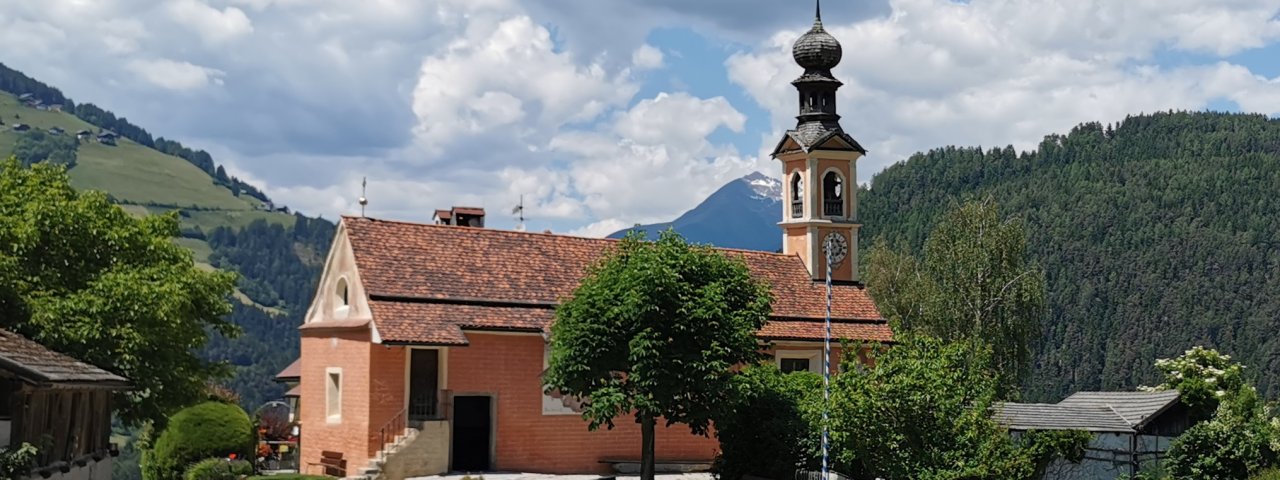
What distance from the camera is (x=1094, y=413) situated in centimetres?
3594

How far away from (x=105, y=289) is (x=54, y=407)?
8396 mm

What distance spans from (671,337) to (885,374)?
19.5 ft

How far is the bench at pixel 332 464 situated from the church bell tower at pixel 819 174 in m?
17.1

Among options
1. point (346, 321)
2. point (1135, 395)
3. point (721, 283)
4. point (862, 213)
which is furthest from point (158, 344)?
point (862, 213)

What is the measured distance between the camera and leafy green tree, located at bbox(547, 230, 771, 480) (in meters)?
36.2

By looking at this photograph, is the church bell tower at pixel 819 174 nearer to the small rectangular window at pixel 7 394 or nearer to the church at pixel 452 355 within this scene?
the church at pixel 452 355

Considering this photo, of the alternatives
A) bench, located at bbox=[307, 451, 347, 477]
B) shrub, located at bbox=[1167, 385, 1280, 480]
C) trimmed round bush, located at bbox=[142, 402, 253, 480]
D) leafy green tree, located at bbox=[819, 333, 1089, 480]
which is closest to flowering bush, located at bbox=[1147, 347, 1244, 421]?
shrub, located at bbox=[1167, 385, 1280, 480]

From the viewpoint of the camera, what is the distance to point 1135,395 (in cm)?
3762

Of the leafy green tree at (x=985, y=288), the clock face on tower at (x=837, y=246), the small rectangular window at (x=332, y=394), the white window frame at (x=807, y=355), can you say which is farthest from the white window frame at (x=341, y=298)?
the leafy green tree at (x=985, y=288)

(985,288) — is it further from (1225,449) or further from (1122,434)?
(1225,449)

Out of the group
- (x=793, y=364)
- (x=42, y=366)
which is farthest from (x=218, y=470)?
(x=793, y=364)

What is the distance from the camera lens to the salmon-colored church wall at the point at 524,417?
41.4 metres

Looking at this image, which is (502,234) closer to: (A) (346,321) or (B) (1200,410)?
(A) (346,321)

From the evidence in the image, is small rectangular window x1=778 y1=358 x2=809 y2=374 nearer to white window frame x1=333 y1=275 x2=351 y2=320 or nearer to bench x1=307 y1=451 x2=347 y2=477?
white window frame x1=333 y1=275 x2=351 y2=320
